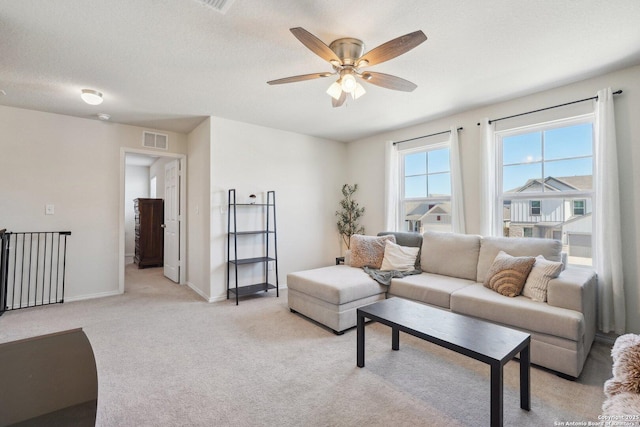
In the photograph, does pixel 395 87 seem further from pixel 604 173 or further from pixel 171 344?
pixel 171 344

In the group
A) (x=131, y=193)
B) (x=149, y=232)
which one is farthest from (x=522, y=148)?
(x=131, y=193)

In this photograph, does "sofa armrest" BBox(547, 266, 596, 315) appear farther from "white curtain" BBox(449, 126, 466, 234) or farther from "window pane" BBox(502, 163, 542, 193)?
"white curtain" BBox(449, 126, 466, 234)

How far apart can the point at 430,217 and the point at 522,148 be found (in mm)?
1423

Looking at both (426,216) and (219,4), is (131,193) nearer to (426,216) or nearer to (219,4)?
(219,4)

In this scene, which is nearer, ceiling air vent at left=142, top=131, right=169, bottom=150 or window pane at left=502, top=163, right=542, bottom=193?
window pane at left=502, top=163, right=542, bottom=193

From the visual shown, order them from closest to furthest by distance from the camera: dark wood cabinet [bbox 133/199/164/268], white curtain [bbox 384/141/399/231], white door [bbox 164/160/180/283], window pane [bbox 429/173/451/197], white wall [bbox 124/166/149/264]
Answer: window pane [bbox 429/173/451/197] → white curtain [bbox 384/141/399/231] → white door [bbox 164/160/180/283] → dark wood cabinet [bbox 133/199/164/268] → white wall [bbox 124/166/149/264]

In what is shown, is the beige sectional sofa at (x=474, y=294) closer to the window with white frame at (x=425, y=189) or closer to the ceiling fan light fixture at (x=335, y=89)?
the window with white frame at (x=425, y=189)

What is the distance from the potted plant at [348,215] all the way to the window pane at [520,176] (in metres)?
2.23

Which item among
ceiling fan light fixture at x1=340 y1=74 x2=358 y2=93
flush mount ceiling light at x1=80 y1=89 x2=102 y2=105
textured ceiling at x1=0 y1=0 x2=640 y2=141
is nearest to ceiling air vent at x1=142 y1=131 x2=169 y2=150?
textured ceiling at x1=0 y1=0 x2=640 y2=141

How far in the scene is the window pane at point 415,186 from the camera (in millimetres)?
4344

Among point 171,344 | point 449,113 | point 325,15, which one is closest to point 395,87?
point 325,15

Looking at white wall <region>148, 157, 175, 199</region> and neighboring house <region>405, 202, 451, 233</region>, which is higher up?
white wall <region>148, 157, 175, 199</region>

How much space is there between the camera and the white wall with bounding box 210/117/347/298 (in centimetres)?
392

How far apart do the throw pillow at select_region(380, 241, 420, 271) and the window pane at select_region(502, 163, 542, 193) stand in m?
1.31
